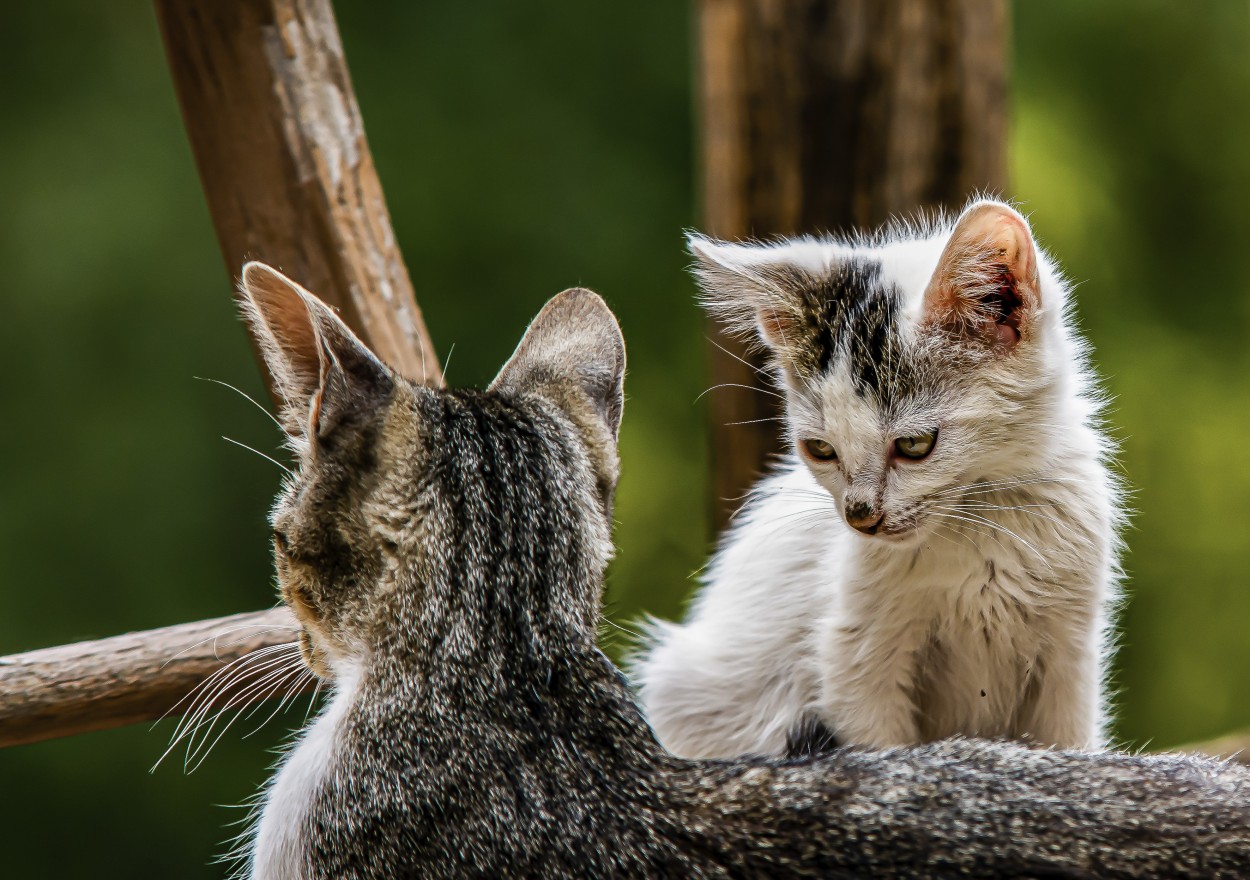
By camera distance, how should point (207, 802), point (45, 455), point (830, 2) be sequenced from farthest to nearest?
point (207, 802) < point (45, 455) < point (830, 2)

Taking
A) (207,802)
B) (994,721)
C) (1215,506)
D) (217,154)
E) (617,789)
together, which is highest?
(217,154)

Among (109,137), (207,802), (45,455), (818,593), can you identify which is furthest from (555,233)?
(818,593)

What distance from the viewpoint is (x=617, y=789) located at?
130cm

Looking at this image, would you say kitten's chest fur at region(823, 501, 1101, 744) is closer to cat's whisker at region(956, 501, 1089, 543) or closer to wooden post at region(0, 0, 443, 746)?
cat's whisker at region(956, 501, 1089, 543)

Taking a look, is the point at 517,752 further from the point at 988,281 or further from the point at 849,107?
the point at 849,107

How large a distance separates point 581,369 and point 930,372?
1.59 feet

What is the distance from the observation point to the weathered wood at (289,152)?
2.04 m

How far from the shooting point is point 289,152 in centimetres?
210

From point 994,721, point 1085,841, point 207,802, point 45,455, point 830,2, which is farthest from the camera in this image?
point 207,802

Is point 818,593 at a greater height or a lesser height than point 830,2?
lesser

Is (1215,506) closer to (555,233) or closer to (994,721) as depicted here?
(555,233)

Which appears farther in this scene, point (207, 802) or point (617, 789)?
point (207, 802)

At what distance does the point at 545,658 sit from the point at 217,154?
118 centimetres

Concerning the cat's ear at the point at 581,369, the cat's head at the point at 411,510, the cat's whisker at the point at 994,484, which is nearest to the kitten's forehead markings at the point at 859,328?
the cat's whisker at the point at 994,484
